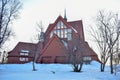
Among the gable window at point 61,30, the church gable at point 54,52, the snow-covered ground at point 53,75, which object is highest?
the gable window at point 61,30

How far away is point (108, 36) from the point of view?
3306cm

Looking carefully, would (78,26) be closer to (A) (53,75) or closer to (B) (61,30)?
(B) (61,30)

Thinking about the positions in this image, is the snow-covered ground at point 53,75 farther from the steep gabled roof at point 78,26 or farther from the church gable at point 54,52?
the steep gabled roof at point 78,26

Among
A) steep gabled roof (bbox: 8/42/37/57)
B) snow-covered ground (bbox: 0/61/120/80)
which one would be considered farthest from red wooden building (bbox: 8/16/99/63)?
Result: snow-covered ground (bbox: 0/61/120/80)

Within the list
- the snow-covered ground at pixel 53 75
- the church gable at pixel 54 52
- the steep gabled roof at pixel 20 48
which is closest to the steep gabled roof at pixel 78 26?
the church gable at pixel 54 52

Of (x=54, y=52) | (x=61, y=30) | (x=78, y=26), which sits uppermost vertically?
(x=78, y=26)

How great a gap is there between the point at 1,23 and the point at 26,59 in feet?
123

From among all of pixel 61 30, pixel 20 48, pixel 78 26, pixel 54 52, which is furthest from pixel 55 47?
pixel 78 26

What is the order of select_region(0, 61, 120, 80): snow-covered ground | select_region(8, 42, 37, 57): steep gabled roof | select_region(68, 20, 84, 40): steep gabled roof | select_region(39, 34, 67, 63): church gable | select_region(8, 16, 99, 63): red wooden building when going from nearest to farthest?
1. select_region(0, 61, 120, 80): snow-covered ground
2. select_region(39, 34, 67, 63): church gable
3. select_region(8, 16, 99, 63): red wooden building
4. select_region(8, 42, 37, 57): steep gabled roof
5. select_region(68, 20, 84, 40): steep gabled roof

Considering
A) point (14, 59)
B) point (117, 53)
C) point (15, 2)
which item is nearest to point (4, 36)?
point (15, 2)

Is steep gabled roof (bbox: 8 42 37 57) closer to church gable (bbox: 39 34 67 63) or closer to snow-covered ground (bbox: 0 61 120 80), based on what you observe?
church gable (bbox: 39 34 67 63)

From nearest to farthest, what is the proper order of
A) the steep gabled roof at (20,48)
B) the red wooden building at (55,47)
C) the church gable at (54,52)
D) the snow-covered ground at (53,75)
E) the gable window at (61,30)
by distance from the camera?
the snow-covered ground at (53,75), the church gable at (54,52), the red wooden building at (55,47), the steep gabled roof at (20,48), the gable window at (61,30)

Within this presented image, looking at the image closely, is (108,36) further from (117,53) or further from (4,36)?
(4,36)

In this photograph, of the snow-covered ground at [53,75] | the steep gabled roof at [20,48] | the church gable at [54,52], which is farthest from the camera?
the steep gabled roof at [20,48]
